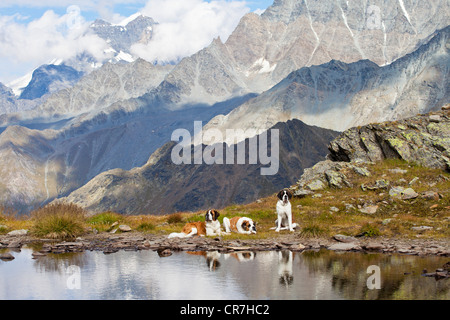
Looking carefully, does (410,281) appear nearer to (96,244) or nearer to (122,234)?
(96,244)

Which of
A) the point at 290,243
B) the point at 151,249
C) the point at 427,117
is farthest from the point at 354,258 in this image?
the point at 427,117

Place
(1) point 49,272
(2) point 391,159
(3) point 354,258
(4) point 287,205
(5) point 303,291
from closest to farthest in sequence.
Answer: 1. (5) point 303,291
2. (1) point 49,272
3. (3) point 354,258
4. (4) point 287,205
5. (2) point 391,159

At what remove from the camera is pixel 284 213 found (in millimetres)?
24500

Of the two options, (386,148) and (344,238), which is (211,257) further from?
(386,148)

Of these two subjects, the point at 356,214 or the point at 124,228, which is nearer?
the point at 356,214

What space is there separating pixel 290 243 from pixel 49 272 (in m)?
9.65

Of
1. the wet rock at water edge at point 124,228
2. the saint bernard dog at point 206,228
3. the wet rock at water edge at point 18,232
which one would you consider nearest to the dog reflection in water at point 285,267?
the saint bernard dog at point 206,228

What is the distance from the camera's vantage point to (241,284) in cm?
1484

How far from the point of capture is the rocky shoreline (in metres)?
19.5

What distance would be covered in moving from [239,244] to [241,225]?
126 inches

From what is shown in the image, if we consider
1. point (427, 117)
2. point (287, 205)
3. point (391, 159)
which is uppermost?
point (427, 117)

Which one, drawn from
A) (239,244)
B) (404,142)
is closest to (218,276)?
(239,244)

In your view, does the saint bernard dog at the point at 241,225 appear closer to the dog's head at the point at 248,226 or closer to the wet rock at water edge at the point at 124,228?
the dog's head at the point at 248,226
